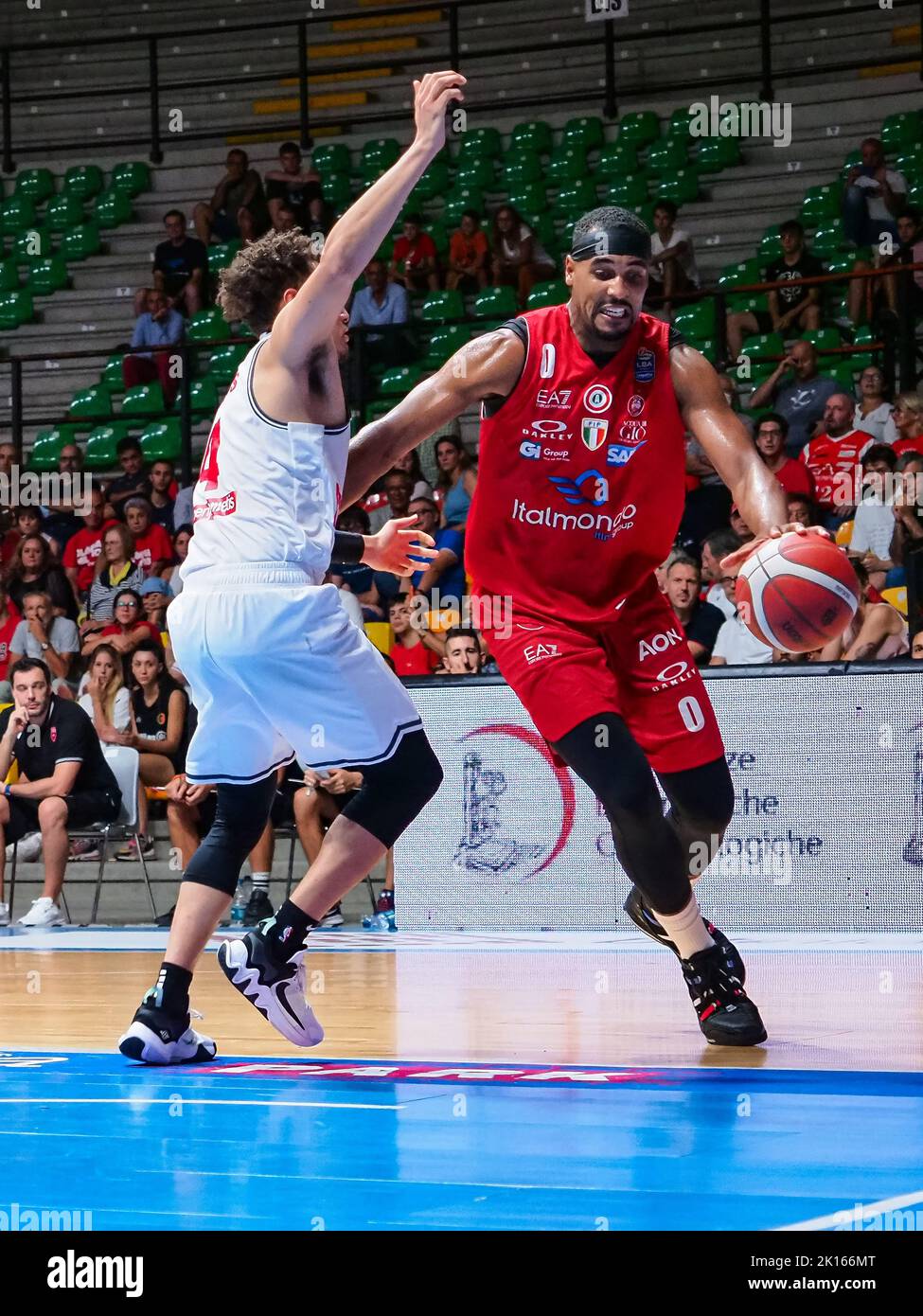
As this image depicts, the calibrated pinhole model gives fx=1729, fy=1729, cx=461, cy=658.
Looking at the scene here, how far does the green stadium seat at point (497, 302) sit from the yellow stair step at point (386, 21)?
5.18 meters

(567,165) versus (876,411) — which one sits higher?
(567,165)

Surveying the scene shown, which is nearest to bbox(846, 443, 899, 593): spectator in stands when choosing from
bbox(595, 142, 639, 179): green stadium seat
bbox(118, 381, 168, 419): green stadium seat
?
bbox(595, 142, 639, 179): green stadium seat

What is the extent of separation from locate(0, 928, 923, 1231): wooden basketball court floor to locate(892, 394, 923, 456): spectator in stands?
4.98m

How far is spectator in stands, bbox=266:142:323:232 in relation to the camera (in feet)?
51.2

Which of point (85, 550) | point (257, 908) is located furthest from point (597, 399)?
point (85, 550)

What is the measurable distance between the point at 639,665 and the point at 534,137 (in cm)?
1250

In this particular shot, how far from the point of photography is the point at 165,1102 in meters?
3.36

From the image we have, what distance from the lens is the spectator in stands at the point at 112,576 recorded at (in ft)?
41.1

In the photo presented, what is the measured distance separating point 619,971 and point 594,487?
99.6 inches

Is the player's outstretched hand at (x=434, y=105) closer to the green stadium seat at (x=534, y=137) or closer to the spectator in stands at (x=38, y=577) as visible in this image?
the spectator in stands at (x=38, y=577)

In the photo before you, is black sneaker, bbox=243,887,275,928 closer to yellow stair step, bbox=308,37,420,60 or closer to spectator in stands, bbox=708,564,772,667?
spectator in stands, bbox=708,564,772,667

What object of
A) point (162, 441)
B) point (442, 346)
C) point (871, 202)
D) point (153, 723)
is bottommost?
point (153, 723)

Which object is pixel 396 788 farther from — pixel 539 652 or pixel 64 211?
pixel 64 211

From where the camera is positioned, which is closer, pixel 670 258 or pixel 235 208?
pixel 670 258
